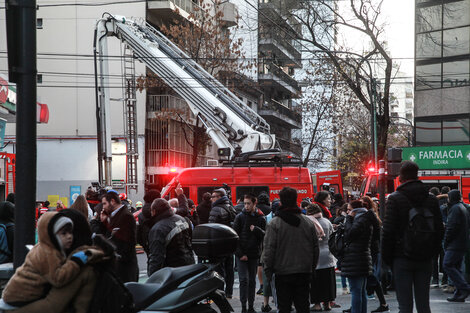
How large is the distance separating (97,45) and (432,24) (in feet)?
50.0

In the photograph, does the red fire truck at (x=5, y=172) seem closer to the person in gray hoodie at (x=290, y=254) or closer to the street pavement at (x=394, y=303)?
the street pavement at (x=394, y=303)

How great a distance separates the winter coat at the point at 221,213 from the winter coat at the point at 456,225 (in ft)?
12.4

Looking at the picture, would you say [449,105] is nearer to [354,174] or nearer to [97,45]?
[97,45]

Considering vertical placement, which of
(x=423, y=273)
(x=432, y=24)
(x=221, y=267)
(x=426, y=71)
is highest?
(x=432, y=24)

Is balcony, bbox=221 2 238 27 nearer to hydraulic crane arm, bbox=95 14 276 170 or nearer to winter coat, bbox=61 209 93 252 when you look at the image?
hydraulic crane arm, bbox=95 14 276 170

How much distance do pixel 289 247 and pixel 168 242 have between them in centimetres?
168

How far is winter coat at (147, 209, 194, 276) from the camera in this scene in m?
8.50

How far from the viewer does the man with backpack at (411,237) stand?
6621 millimetres

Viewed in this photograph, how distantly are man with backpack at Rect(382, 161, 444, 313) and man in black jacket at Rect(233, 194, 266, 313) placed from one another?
4.15 m

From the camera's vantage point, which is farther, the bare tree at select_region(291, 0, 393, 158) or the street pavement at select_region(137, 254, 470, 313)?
the bare tree at select_region(291, 0, 393, 158)

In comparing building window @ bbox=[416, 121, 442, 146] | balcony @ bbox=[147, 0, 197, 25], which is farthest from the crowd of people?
balcony @ bbox=[147, 0, 197, 25]

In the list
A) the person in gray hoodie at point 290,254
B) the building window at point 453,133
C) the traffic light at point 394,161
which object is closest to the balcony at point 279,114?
the building window at point 453,133

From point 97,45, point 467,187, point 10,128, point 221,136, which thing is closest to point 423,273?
point 221,136

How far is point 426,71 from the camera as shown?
33.1 meters
